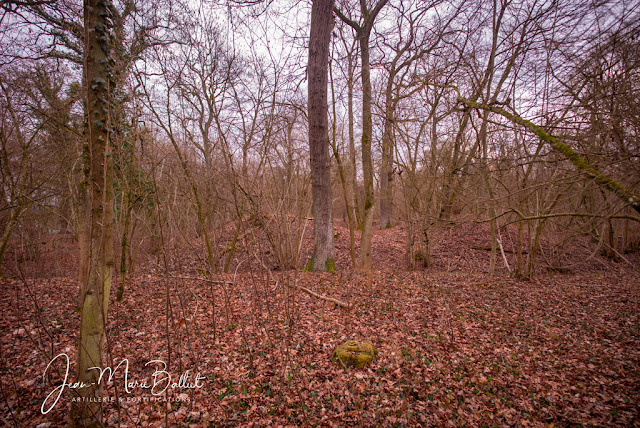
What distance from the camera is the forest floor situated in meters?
2.78

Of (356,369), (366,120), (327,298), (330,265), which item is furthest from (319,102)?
(356,369)

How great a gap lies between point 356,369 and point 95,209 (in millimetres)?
3180

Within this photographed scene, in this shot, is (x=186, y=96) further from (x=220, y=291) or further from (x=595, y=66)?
(x=595, y=66)

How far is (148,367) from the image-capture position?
343 centimetres

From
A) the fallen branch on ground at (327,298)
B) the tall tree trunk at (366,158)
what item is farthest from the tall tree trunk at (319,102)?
the fallen branch on ground at (327,298)

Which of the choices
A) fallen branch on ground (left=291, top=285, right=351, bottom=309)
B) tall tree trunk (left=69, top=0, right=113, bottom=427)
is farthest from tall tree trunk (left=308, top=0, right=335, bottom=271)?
tall tree trunk (left=69, top=0, right=113, bottom=427)

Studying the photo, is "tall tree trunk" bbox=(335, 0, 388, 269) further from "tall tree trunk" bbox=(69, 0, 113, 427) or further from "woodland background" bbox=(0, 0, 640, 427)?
"tall tree trunk" bbox=(69, 0, 113, 427)

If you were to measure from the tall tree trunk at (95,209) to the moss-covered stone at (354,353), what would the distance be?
2404 millimetres

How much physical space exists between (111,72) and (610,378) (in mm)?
6023

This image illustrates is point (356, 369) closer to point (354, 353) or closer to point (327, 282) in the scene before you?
point (354, 353)

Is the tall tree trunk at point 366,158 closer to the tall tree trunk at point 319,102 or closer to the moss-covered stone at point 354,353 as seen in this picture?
the tall tree trunk at point 319,102

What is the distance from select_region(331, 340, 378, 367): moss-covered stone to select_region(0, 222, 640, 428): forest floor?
10 cm

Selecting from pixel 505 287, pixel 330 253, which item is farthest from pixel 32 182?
pixel 505 287

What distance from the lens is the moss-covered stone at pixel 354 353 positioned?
11.4ft
